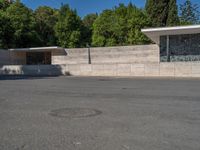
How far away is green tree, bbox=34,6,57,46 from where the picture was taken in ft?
192

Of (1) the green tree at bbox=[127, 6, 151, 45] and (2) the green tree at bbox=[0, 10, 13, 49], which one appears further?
(2) the green tree at bbox=[0, 10, 13, 49]

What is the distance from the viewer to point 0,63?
137 feet

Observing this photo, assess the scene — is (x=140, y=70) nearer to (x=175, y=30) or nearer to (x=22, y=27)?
(x=175, y=30)

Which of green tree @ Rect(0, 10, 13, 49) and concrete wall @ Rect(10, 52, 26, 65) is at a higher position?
green tree @ Rect(0, 10, 13, 49)

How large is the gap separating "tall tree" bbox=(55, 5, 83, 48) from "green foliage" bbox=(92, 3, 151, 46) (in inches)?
128

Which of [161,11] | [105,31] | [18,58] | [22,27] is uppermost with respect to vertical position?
[161,11]

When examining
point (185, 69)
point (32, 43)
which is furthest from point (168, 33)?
point (32, 43)

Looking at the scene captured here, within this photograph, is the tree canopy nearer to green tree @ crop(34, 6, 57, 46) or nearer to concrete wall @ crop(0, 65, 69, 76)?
green tree @ crop(34, 6, 57, 46)

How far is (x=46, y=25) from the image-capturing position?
2467 inches

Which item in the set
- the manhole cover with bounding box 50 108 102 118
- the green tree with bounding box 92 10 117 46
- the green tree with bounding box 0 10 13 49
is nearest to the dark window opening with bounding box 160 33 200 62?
the manhole cover with bounding box 50 108 102 118

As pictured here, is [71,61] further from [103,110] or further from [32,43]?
[103,110]

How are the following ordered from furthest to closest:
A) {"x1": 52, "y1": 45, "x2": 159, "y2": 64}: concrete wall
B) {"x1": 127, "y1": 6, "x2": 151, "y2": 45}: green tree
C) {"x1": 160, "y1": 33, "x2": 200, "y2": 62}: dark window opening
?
1. {"x1": 127, "y1": 6, "x2": 151, "y2": 45}: green tree
2. {"x1": 52, "y1": 45, "x2": 159, "y2": 64}: concrete wall
3. {"x1": 160, "y1": 33, "x2": 200, "y2": 62}: dark window opening

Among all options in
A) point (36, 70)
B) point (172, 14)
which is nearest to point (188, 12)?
point (172, 14)

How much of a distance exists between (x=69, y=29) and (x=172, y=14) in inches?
652
